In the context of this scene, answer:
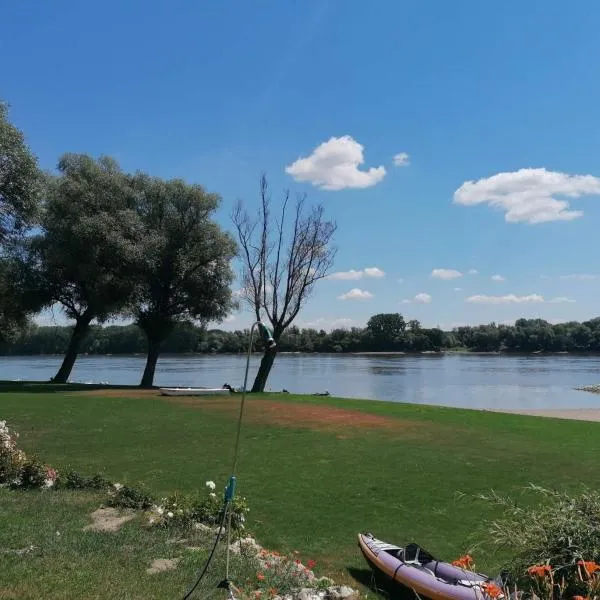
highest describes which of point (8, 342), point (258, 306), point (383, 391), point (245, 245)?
point (245, 245)

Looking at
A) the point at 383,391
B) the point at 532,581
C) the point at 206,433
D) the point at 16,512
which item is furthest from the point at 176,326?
A: the point at 532,581

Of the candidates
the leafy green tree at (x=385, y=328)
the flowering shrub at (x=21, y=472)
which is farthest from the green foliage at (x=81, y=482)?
the leafy green tree at (x=385, y=328)

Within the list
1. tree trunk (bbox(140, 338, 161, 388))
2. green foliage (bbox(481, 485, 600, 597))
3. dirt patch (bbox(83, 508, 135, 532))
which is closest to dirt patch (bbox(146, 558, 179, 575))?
dirt patch (bbox(83, 508, 135, 532))

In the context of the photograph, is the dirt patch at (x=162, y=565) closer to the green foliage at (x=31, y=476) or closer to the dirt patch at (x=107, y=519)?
the dirt patch at (x=107, y=519)

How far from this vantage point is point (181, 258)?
3297 cm

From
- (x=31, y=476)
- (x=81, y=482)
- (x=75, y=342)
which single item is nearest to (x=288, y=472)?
(x=81, y=482)

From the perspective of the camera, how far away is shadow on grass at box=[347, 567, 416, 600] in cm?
662

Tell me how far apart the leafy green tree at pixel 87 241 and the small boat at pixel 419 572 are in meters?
26.8

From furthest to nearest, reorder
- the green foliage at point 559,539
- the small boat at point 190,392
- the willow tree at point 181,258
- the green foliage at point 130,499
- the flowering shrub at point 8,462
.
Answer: the willow tree at point 181,258, the small boat at point 190,392, the flowering shrub at point 8,462, the green foliage at point 130,499, the green foliage at point 559,539

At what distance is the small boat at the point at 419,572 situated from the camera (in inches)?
235

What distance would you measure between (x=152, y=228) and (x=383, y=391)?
20.3 meters

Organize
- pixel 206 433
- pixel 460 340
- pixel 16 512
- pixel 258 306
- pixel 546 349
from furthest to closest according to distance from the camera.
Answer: pixel 460 340
pixel 546 349
pixel 258 306
pixel 206 433
pixel 16 512

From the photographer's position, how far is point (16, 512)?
7.34m

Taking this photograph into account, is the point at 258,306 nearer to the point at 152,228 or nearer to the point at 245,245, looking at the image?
the point at 245,245
